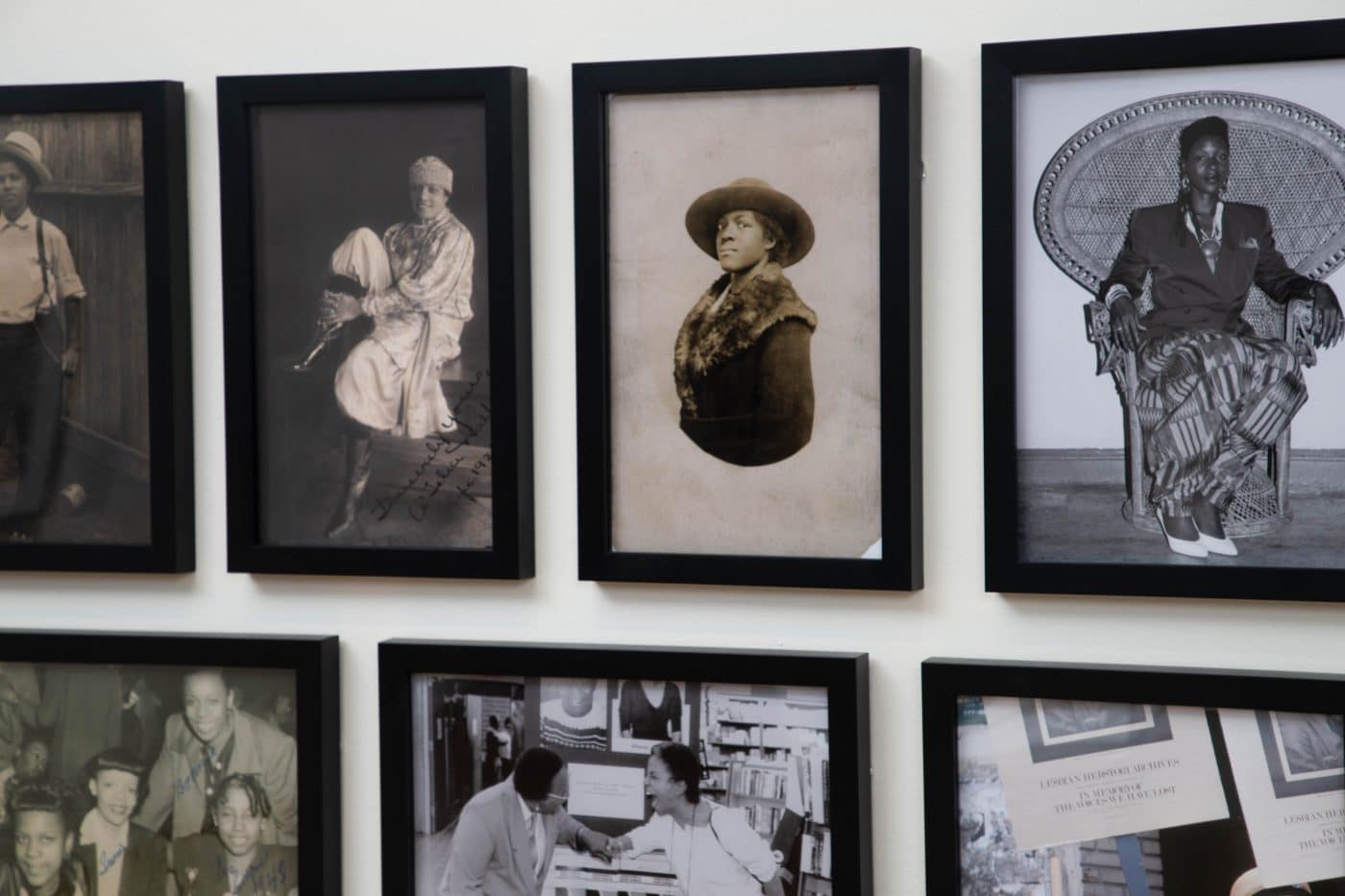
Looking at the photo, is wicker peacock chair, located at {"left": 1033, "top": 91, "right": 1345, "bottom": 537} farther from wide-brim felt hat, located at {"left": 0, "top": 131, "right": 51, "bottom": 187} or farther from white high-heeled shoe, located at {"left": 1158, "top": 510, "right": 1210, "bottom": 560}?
wide-brim felt hat, located at {"left": 0, "top": 131, "right": 51, "bottom": 187}

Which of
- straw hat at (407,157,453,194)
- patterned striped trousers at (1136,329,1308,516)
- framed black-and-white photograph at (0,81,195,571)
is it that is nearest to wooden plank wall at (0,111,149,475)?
framed black-and-white photograph at (0,81,195,571)

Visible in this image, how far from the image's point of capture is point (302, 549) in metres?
1.21

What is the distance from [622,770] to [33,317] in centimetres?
61

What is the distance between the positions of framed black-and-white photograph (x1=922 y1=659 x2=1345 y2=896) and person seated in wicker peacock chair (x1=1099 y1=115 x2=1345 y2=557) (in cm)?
11

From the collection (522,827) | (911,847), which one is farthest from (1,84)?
(911,847)

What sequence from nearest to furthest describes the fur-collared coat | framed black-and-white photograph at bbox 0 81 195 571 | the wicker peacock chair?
the wicker peacock chair < the fur-collared coat < framed black-and-white photograph at bbox 0 81 195 571

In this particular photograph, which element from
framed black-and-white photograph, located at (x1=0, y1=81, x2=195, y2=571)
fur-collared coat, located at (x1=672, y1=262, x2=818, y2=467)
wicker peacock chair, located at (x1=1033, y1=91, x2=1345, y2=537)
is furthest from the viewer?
framed black-and-white photograph, located at (x1=0, y1=81, x2=195, y2=571)

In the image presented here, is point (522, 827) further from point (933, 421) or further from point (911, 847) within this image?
point (933, 421)

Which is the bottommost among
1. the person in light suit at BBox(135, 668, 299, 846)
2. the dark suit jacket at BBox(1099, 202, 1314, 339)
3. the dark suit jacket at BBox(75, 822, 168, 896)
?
the dark suit jacket at BBox(75, 822, 168, 896)

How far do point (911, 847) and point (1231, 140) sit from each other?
1.85ft

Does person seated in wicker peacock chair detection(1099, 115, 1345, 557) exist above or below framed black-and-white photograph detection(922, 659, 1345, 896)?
above

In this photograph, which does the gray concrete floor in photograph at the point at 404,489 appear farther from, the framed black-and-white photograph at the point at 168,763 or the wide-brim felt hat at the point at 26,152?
the wide-brim felt hat at the point at 26,152

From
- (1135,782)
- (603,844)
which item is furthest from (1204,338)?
(603,844)

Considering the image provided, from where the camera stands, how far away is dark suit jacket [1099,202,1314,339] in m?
1.02
